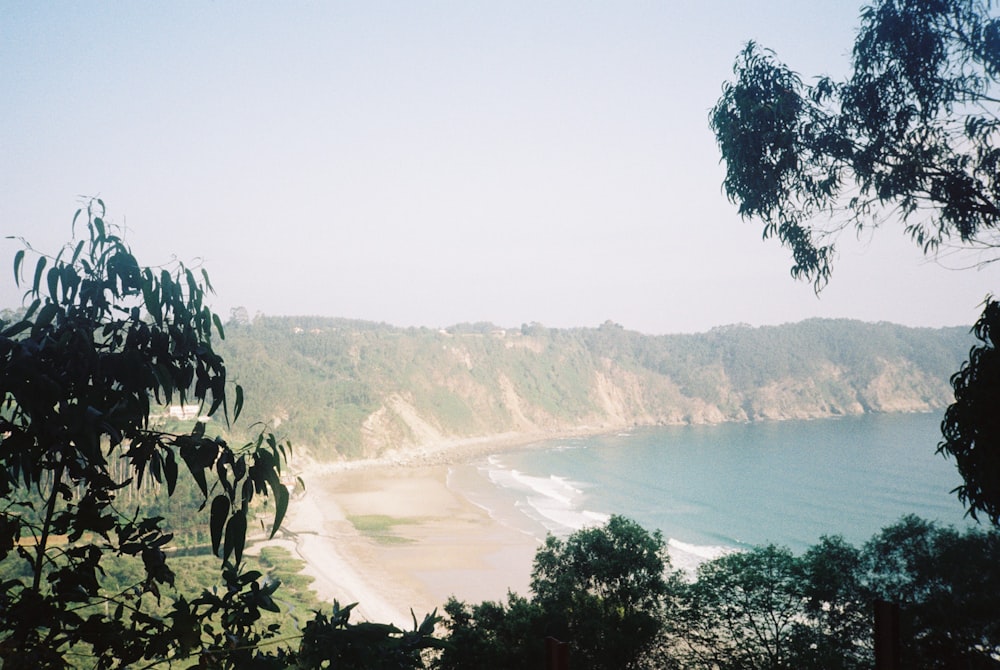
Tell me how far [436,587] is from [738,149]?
19.4 m

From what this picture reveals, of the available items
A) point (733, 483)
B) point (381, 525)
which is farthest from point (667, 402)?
point (381, 525)

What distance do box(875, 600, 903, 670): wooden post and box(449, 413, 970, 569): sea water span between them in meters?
19.4

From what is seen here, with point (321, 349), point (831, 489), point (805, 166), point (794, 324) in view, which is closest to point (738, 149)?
point (805, 166)

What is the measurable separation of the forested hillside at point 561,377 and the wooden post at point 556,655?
1966 inches

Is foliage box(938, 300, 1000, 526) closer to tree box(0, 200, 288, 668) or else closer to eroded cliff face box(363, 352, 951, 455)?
tree box(0, 200, 288, 668)

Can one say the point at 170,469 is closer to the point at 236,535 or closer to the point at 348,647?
the point at 236,535

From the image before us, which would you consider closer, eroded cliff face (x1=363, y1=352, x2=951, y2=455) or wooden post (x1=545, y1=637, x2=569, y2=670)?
wooden post (x1=545, y1=637, x2=569, y2=670)

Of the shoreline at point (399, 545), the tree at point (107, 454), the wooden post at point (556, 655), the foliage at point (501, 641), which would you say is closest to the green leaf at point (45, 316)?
the tree at point (107, 454)

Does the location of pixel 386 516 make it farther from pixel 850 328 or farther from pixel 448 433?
pixel 850 328

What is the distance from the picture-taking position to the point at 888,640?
1.74m

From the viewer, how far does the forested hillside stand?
55.0 m

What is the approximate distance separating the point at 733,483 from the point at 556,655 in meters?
41.7

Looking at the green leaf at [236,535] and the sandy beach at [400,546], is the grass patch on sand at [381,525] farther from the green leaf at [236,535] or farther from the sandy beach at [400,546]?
the green leaf at [236,535]

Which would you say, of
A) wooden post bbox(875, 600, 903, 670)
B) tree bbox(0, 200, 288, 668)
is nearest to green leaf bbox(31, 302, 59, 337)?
tree bbox(0, 200, 288, 668)
